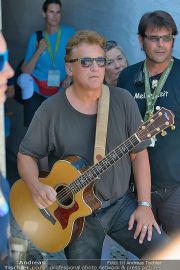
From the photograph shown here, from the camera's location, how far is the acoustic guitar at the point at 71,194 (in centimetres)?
306

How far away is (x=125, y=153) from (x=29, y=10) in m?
3.05

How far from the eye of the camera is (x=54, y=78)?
521cm

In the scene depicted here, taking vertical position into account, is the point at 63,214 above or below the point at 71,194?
below

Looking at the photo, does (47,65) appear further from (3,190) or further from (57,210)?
(3,190)

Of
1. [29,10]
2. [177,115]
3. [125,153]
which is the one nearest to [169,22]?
[177,115]

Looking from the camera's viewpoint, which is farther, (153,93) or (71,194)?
(153,93)

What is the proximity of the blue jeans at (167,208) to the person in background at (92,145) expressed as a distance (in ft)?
0.77

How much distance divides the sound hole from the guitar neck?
12 centimetres

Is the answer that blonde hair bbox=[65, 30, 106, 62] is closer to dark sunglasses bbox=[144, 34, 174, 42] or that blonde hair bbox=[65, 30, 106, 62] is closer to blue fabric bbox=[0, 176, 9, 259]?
dark sunglasses bbox=[144, 34, 174, 42]

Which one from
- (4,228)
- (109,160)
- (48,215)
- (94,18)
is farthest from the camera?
(94,18)

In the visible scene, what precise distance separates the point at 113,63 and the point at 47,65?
1.27 m

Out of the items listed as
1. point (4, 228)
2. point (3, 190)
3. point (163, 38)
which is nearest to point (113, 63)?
point (163, 38)

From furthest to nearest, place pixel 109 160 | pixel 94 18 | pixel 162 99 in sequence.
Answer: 1. pixel 94 18
2. pixel 162 99
3. pixel 109 160

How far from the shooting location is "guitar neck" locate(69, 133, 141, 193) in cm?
303
